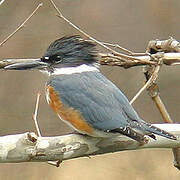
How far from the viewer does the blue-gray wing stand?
220cm

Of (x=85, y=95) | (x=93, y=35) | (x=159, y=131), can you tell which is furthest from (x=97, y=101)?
(x=93, y=35)

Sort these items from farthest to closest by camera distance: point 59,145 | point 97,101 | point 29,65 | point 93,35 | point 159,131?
1. point 93,35
2. point 29,65
3. point 97,101
4. point 159,131
5. point 59,145

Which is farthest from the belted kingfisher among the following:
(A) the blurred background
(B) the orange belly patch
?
(A) the blurred background

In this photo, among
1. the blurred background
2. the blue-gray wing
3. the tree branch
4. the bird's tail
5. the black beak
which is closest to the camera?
the tree branch

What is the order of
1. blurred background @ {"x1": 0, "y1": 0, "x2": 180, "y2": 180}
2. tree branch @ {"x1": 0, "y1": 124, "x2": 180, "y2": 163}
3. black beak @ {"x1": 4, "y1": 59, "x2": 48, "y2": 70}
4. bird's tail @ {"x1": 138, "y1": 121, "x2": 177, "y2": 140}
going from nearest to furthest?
tree branch @ {"x1": 0, "y1": 124, "x2": 180, "y2": 163} → bird's tail @ {"x1": 138, "y1": 121, "x2": 177, "y2": 140} → black beak @ {"x1": 4, "y1": 59, "x2": 48, "y2": 70} → blurred background @ {"x1": 0, "y1": 0, "x2": 180, "y2": 180}

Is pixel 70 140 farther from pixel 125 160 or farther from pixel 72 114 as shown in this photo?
pixel 125 160

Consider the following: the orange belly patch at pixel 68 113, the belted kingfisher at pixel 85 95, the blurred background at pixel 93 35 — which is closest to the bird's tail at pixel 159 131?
the belted kingfisher at pixel 85 95

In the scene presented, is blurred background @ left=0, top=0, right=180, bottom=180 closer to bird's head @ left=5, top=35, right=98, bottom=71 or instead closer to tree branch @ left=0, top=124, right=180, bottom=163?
bird's head @ left=5, top=35, right=98, bottom=71

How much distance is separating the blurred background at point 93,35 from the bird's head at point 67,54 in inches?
110

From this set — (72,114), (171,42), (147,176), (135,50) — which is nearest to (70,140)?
(72,114)

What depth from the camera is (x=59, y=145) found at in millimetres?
1993

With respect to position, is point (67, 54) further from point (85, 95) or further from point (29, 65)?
point (85, 95)

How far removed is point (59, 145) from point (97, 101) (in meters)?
0.31

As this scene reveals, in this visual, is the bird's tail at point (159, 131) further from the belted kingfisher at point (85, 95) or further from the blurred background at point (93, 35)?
the blurred background at point (93, 35)
